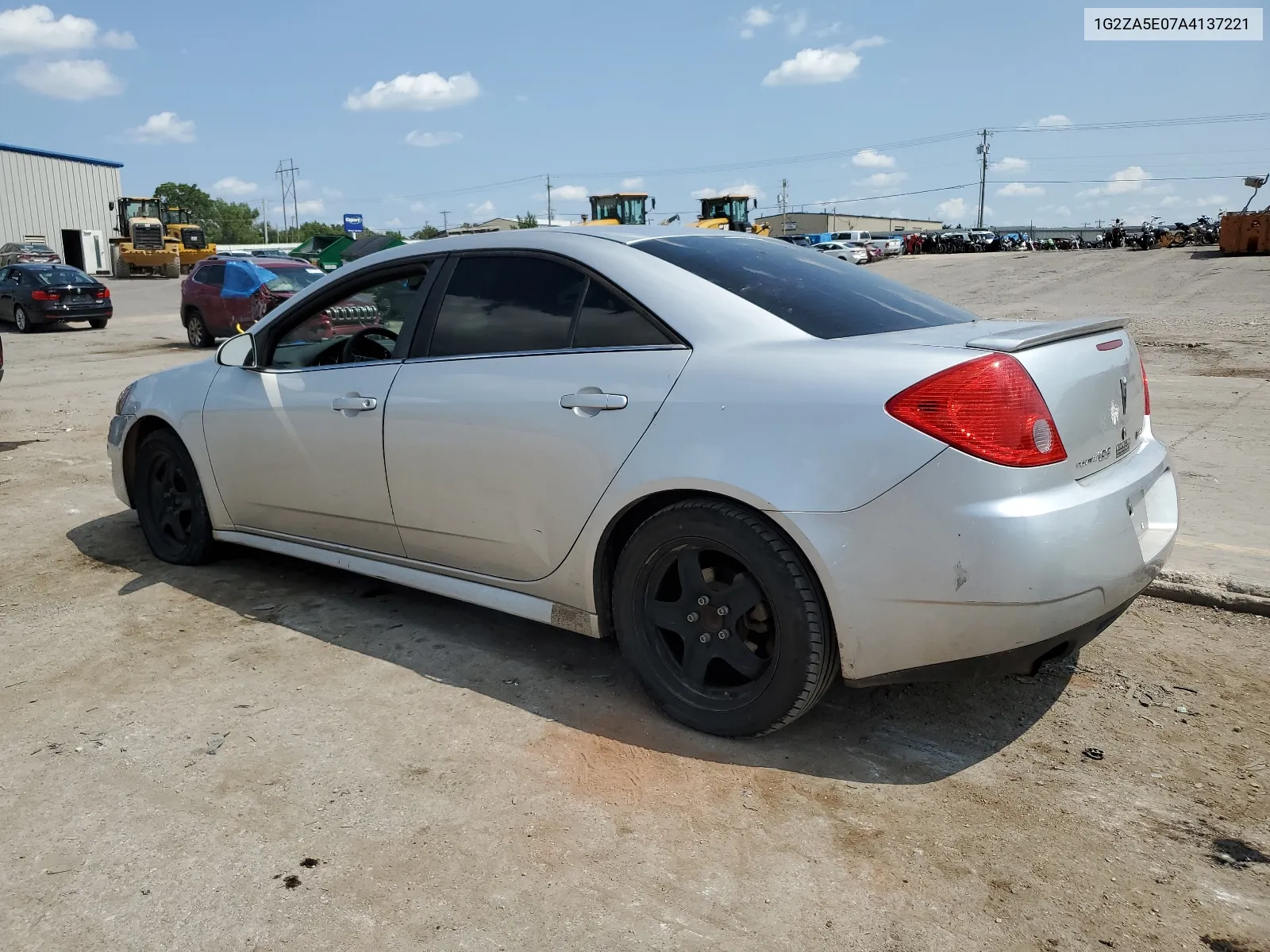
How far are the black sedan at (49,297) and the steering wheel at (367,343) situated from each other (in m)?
21.2

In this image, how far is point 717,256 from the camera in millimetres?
3615

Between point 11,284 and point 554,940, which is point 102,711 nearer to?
point 554,940

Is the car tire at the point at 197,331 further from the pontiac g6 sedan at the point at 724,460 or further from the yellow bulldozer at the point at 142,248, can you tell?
the yellow bulldozer at the point at 142,248

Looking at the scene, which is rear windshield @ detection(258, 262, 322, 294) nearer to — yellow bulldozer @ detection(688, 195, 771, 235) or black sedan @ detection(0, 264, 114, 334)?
black sedan @ detection(0, 264, 114, 334)

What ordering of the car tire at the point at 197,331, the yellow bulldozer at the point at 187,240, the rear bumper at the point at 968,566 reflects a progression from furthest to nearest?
the yellow bulldozer at the point at 187,240
the car tire at the point at 197,331
the rear bumper at the point at 968,566

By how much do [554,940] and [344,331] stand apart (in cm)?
288

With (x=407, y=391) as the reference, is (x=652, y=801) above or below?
below

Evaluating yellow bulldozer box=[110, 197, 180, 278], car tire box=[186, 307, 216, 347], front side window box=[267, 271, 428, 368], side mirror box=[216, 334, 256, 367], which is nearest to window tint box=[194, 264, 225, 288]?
car tire box=[186, 307, 216, 347]

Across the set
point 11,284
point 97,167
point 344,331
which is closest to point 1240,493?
point 344,331

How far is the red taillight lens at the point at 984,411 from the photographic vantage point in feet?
8.92

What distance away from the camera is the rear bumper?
270 centimetres

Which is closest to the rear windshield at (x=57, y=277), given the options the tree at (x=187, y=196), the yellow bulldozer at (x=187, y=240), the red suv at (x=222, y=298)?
the red suv at (x=222, y=298)

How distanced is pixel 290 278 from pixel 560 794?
15.9 metres

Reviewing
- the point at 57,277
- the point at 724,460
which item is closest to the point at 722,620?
the point at 724,460
